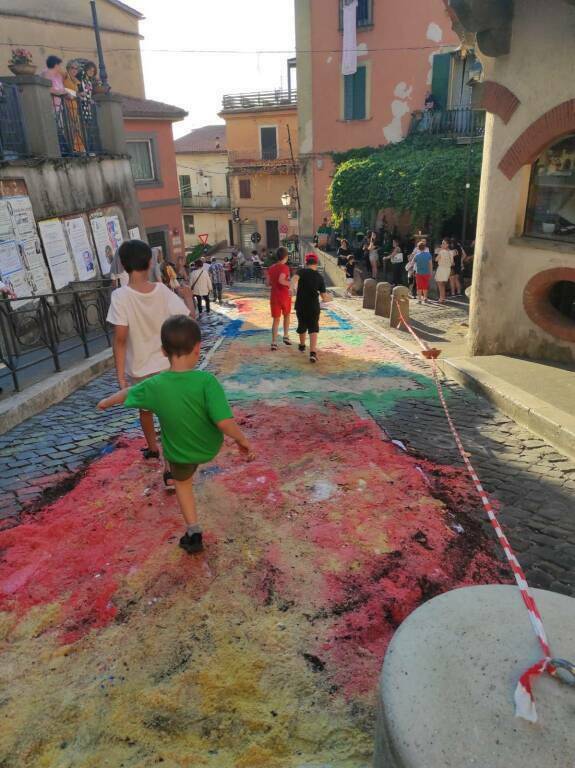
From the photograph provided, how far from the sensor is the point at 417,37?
2333cm

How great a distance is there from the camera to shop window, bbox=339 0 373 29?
931 inches

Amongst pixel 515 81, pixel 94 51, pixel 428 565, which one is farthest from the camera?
pixel 94 51

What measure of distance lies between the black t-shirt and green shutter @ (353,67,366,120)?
19.9m

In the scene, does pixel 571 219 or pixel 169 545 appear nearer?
pixel 169 545

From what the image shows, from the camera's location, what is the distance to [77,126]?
13250 millimetres

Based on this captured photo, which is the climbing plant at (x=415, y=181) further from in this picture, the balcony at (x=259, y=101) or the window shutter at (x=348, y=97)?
the balcony at (x=259, y=101)

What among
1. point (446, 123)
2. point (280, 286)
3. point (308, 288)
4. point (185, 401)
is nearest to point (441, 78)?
point (446, 123)

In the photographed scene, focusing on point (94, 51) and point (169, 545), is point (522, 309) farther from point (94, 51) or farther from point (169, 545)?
point (94, 51)

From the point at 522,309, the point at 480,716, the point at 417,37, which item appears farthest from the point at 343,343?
the point at 417,37

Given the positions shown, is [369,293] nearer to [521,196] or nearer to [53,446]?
[521,196]

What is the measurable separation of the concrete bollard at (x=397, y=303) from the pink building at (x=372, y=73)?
1513 cm

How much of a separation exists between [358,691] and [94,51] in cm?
2713

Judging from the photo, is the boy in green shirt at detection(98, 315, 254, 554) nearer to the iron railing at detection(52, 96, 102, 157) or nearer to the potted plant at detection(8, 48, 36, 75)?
the potted plant at detection(8, 48, 36, 75)

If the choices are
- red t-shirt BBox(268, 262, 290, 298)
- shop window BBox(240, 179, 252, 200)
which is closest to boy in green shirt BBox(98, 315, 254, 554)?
red t-shirt BBox(268, 262, 290, 298)
